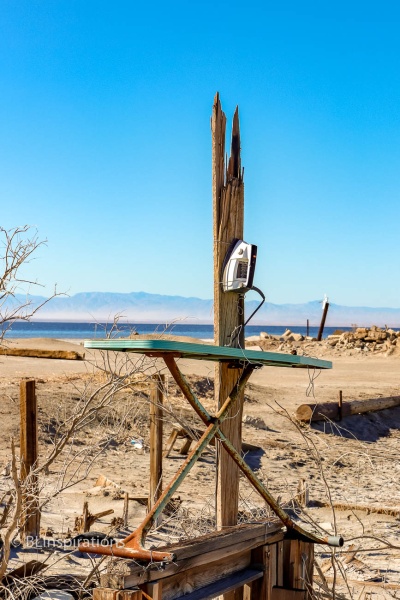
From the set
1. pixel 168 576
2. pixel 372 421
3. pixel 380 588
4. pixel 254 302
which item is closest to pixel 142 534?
pixel 168 576

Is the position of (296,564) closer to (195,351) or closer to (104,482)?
(195,351)

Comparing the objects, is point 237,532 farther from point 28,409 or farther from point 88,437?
point 88,437

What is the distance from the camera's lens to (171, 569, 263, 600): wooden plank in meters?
3.62

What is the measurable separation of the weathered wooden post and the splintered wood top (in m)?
0.22

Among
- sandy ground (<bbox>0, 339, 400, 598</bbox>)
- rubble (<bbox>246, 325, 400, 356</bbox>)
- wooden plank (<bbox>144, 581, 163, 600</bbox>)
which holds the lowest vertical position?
sandy ground (<bbox>0, 339, 400, 598</bbox>)

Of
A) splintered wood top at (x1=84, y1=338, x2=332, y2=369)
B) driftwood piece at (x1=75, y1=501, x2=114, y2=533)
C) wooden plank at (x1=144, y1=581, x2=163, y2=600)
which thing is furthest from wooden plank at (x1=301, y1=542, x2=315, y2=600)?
driftwood piece at (x1=75, y1=501, x2=114, y2=533)

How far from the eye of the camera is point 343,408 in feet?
52.5

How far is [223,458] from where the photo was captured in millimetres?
4234

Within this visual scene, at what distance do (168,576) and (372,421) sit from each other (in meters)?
14.0

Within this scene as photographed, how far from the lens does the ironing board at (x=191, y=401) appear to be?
3305mm

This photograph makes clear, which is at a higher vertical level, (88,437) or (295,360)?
(295,360)

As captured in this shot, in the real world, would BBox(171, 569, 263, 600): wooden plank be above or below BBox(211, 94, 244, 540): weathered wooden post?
below

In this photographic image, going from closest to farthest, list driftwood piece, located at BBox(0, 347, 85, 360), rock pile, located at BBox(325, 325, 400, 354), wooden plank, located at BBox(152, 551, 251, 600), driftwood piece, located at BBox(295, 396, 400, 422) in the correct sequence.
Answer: wooden plank, located at BBox(152, 551, 251, 600) → driftwood piece, located at BBox(295, 396, 400, 422) → driftwood piece, located at BBox(0, 347, 85, 360) → rock pile, located at BBox(325, 325, 400, 354)

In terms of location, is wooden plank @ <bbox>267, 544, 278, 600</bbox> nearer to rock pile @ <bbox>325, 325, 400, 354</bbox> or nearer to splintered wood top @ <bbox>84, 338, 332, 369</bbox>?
splintered wood top @ <bbox>84, 338, 332, 369</bbox>
